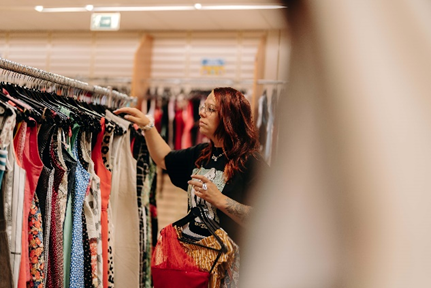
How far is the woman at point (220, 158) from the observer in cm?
175

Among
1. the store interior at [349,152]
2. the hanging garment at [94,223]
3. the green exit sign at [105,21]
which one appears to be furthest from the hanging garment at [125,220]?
the green exit sign at [105,21]

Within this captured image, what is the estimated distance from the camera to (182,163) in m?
2.13

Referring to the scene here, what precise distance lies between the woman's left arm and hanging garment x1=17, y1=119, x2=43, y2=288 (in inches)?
20.3

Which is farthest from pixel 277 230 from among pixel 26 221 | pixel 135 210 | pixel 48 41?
pixel 48 41

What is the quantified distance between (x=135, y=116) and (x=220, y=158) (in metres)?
0.42

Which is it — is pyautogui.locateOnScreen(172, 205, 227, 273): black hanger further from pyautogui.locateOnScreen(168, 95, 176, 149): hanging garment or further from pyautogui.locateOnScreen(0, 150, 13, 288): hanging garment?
pyautogui.locateOnScreen(168, 95, 176, 149): hanging garment

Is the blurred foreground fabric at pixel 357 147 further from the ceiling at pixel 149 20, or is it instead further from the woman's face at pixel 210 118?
the ceiling at pixel 149 20

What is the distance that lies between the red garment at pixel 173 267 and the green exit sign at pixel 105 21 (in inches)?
132

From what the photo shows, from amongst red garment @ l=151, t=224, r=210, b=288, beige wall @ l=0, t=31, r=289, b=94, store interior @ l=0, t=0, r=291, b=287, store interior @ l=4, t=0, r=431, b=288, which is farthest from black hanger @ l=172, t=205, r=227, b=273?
beige wall @ l=0, t=31, r=289, b=94

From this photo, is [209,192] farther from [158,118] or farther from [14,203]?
[158,118]

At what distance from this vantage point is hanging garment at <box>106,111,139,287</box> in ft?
6.84

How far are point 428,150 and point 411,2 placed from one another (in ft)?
0.29

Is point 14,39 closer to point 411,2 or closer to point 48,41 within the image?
point 48,41

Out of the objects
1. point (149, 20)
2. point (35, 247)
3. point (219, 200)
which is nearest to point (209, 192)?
point (219, 200)
